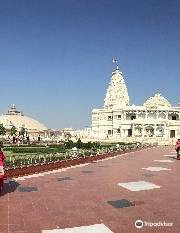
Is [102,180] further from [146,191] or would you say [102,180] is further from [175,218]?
[175,218]

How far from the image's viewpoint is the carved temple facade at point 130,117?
11169cm

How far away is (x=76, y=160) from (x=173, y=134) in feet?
311

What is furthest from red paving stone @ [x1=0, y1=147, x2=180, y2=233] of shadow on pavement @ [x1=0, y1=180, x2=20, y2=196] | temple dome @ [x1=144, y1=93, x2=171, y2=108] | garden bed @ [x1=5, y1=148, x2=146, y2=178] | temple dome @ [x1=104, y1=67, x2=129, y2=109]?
temple dome @ [x1=104, y1=67, x2=129, y2=109]

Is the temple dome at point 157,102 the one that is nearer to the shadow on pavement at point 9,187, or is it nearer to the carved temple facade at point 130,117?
the carved temple facade at point 130,117

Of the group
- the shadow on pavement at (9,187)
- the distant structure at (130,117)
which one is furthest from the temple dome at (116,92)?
the shadow on pavement at (9,187)

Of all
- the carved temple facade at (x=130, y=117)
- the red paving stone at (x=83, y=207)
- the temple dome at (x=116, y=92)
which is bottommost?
the red paving stone at (x=83, y=207)

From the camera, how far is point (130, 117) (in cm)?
12106

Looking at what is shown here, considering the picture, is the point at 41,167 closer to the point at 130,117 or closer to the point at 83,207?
the point at 83,207

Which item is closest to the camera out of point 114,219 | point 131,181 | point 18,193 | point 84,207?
point 114,219

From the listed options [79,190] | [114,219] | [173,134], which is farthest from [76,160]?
[173,134]

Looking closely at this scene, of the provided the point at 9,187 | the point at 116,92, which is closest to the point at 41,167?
the point at 9,187

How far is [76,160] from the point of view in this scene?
949 inches

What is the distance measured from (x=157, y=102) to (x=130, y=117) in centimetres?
1347

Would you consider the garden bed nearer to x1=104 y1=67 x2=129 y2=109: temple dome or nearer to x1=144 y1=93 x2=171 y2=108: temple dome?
x1=144 y1=93 x2=171 y2=108: temple dome
